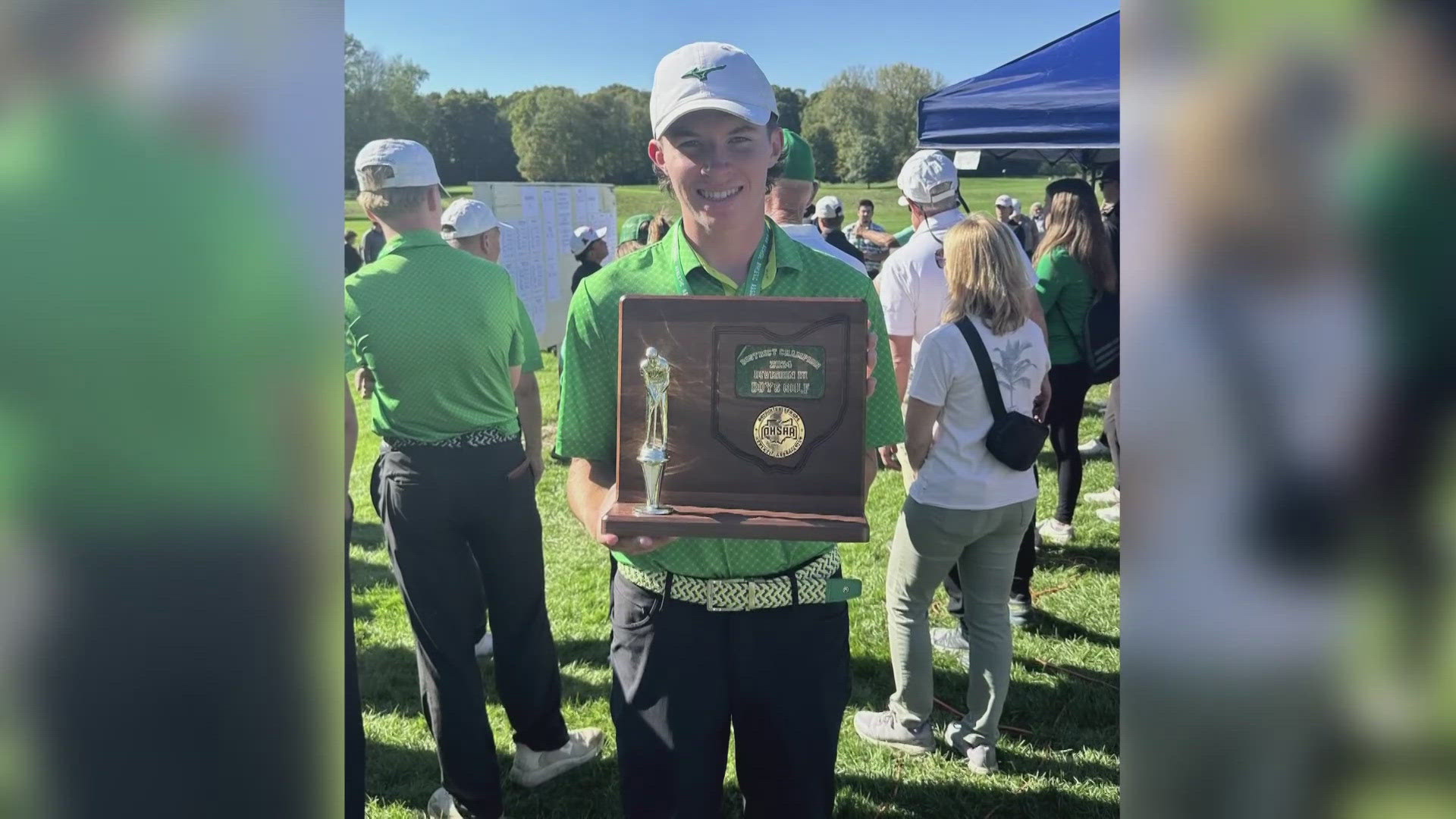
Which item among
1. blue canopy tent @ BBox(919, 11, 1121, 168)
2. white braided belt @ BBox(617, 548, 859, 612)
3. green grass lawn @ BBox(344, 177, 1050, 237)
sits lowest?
white braided belt @ BBox(617, 548, 859, 612)

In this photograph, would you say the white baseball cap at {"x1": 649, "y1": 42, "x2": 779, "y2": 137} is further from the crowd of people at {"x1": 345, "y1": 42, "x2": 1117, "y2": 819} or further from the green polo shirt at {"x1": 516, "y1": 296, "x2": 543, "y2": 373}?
the green polo shirt at {"x1": 516, "y1": 296, "x2": 543, "y2": 373}

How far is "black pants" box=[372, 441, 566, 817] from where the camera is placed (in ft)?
10.6

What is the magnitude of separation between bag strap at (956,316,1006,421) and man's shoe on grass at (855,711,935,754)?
1300 mm

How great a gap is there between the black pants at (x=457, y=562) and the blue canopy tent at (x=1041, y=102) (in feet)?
12.2

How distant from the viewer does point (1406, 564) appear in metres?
0.76

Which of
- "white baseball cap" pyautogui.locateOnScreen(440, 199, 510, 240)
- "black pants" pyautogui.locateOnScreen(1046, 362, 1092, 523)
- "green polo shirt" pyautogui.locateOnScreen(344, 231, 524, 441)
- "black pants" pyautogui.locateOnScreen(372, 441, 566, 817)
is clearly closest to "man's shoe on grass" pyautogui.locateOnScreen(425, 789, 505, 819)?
"black pants" pyautogui.locateOnScreen(372, 441, 566, 817)

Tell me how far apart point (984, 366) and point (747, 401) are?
6.00 feet

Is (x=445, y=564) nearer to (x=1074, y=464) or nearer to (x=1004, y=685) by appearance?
(x=1004, y=685)

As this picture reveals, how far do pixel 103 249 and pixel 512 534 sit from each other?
2.72 meters

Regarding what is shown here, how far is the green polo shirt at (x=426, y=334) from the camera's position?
10.4 ft

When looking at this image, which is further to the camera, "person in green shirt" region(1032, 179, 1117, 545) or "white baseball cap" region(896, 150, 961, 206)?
"person in green shirt" region(1032, 179, 1117, 545)

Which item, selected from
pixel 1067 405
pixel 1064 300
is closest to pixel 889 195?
pixel 1064 300

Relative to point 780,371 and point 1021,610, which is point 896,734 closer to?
point 1021,610

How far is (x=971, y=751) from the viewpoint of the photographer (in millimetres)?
3695
